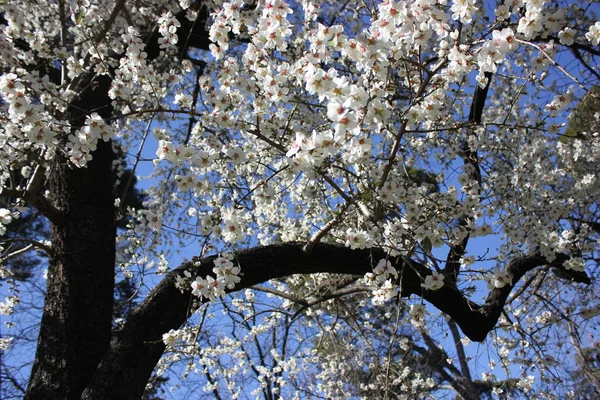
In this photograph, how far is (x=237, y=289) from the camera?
3.09 meters

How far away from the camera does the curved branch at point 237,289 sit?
2645 millimetres

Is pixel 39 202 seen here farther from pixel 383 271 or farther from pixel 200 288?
pixel 383 271

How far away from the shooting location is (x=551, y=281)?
598 centimetres

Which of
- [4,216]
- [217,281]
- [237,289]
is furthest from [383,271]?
[4,216]

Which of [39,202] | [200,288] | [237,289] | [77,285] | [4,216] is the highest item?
[39,202]

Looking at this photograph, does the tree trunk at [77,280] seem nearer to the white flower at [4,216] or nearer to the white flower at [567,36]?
the white flower at [4,216]

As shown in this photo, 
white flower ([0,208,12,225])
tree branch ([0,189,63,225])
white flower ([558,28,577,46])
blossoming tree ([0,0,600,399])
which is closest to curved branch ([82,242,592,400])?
blossoming tree ([0,0,600,399])

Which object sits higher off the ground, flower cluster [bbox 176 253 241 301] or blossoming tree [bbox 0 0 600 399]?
blossoming tree [bbox 0 0 600 399]

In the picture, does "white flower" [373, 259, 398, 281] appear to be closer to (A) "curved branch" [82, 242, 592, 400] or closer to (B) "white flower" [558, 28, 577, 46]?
(A) "curved branch" [82, 242, 592, 400]

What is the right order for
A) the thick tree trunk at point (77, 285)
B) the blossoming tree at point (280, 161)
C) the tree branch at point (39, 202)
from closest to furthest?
the blossoming tree at point (280, 161), the thick tree trunk at point (77, 285), the tree branch at point (39, 202)

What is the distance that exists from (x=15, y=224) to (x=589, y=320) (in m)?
7.88

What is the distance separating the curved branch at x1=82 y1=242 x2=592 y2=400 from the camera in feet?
8.68

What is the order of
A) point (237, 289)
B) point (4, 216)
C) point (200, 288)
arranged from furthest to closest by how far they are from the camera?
point (237, 289) → point (4, 216) → point (200, 288)

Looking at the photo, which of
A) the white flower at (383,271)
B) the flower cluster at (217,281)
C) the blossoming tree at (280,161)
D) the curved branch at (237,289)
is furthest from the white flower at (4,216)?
the white flower at (383,271)
